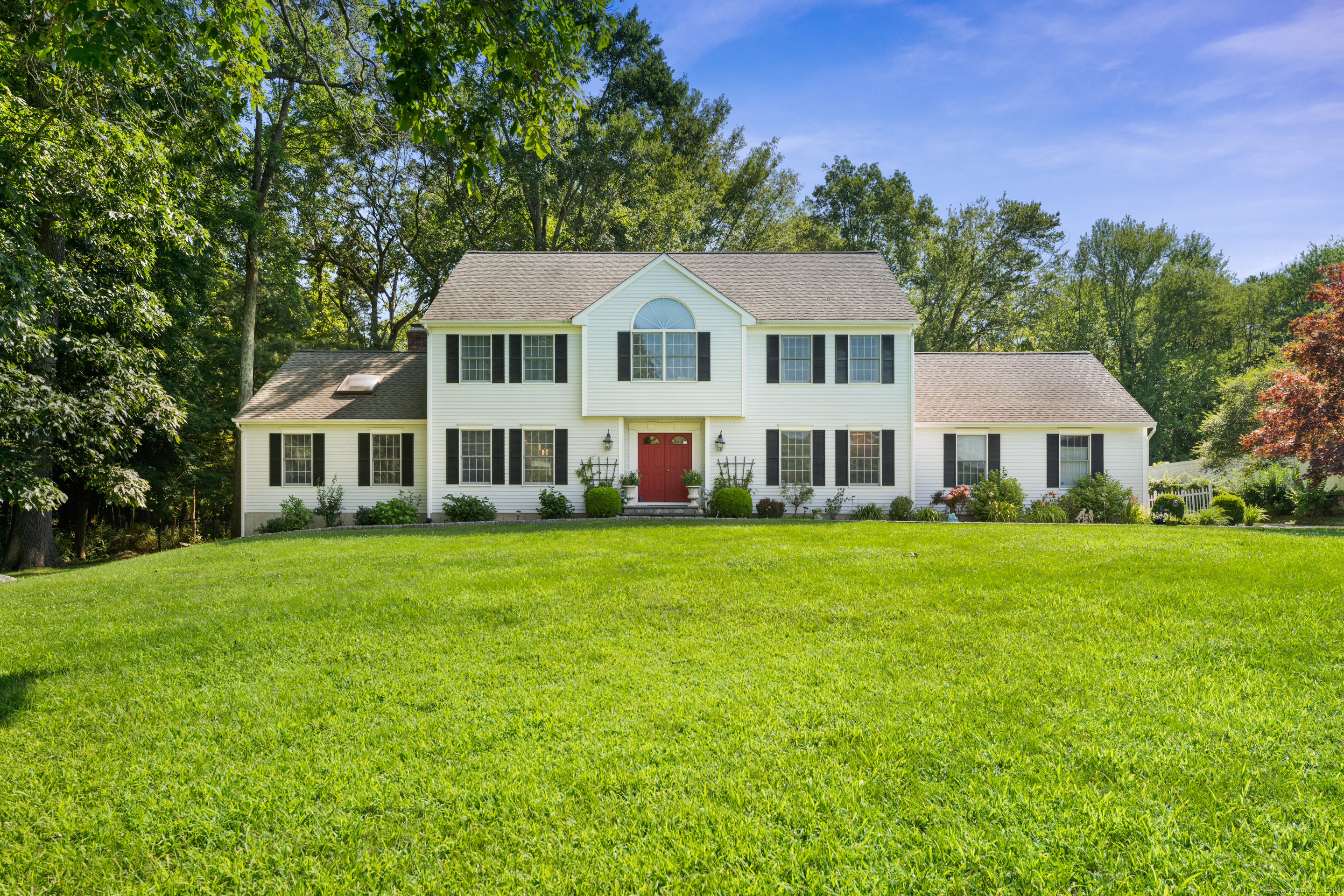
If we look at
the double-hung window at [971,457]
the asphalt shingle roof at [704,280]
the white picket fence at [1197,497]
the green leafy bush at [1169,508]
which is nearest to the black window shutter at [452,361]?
the asphalt shingle roof at [704,280]

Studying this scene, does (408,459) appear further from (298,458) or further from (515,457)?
(515,457)

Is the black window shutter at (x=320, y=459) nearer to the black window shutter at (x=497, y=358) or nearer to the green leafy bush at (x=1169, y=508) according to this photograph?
the black window shutter at (x=497, y=358)

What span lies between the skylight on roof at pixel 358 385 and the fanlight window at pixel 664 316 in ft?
26.8

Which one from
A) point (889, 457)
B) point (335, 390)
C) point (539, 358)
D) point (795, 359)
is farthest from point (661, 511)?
point (335, 390)

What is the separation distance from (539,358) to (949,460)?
1186cm

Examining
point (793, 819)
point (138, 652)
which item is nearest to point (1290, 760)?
point (793, 819)

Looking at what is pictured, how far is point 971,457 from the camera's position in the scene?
1848 centimetres

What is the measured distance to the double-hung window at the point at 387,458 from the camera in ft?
60.1

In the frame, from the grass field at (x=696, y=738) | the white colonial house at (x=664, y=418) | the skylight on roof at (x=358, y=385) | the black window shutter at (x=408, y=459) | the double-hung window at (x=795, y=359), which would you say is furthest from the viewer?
the skylight on roof at (x=358, y=385)

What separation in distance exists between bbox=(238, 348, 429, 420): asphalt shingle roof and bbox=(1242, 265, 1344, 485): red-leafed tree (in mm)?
20894

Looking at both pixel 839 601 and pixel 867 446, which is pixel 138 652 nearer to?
pixel 839 601

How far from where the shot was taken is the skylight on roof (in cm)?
1909

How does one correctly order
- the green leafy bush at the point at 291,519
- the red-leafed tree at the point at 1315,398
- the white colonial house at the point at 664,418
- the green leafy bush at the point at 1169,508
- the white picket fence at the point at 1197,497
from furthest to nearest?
the white picket fence at the point at 1197,497 < the white colonial house at the point at 664,418 < the green leafy bush at the point at 291,519 < the green leafy bush at the point at 1169,508 < the red-leafed tree at the point at 1315,398

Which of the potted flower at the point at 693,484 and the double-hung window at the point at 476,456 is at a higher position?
the double-hung window at the point at 476,456
